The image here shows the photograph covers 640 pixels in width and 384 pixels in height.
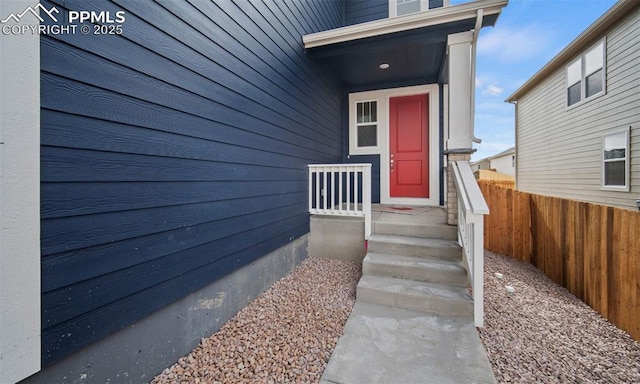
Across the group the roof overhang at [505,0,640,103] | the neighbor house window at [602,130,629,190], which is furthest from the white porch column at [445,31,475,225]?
the neighbor house window at [602,130,629,190]

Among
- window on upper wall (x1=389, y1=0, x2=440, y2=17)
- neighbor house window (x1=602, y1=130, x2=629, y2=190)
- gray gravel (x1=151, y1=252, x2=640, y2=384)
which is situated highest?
window on upper wall (x1=389, y1=0, x2=440, y2=17)

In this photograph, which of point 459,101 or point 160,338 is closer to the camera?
point 160,338

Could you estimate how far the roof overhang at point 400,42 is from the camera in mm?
3191

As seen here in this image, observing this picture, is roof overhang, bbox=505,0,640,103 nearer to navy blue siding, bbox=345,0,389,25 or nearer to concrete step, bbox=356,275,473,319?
navy blue siding, bbox=345,0,389,25

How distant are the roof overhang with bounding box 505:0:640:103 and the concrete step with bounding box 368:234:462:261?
207 inches

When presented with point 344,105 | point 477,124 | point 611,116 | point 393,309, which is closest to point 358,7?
point 344,105

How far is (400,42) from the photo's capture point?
12.0 ft

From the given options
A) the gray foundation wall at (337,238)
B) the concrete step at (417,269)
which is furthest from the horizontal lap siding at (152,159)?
the concrete step at (417,269)

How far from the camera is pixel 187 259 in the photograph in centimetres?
188

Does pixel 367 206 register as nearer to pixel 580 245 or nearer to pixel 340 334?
pixel 340 334

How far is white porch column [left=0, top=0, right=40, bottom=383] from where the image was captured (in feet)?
3.35

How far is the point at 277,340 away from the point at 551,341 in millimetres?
2168

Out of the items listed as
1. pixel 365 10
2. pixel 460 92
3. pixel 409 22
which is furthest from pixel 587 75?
pixel 409 22

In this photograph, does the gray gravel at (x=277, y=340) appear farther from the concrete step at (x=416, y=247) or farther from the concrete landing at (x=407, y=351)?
the concrete step at (x=416, y=247)
